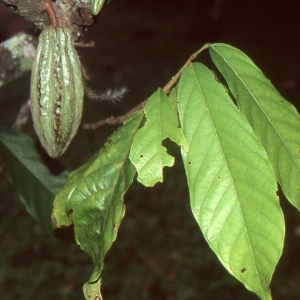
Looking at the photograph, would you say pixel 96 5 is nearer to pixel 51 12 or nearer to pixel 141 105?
pixel 51 12

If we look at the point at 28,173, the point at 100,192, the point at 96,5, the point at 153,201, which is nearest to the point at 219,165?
the point at 100,192

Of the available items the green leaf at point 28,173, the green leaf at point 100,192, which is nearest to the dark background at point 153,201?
the green leaf at point 28,173

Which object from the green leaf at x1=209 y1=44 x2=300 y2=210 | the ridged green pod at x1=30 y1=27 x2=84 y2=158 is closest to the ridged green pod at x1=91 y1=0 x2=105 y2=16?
the ridged green pod at x1=30 y1=27 x2=84 y2=158

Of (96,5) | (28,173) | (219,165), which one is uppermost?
(96,5)

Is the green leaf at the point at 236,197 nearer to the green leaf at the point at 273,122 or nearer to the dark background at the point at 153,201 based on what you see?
the green leaf at the point at 273,122

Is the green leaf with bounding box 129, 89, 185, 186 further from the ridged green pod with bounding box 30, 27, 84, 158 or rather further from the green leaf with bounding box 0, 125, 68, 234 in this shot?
the green leaf with bounding box 0, 125, 68, 234

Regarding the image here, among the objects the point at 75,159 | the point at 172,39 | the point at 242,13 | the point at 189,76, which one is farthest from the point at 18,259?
the point at 242,13

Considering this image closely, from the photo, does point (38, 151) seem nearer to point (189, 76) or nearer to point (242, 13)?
point (189, 76)
